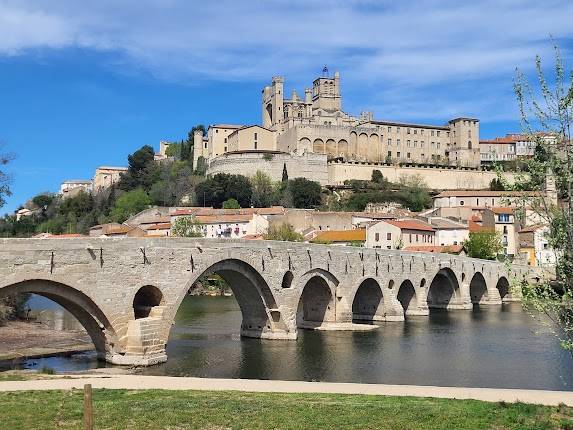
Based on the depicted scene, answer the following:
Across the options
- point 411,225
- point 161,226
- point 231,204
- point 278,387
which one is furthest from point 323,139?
point 278,387

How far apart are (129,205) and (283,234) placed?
39790 mm

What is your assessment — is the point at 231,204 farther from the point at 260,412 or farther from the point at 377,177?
the point at 260,412

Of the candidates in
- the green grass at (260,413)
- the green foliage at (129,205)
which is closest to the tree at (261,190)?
the green foliage at (129,205)

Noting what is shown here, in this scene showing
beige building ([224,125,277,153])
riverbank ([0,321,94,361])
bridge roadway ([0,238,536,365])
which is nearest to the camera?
bridge roadway ([0,238,536,365])

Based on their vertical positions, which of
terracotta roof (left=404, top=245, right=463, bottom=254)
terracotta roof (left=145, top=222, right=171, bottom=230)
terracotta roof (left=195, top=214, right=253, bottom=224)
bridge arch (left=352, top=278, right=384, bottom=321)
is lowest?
bridge arch (left=352, top=278, right=384, bottom=321)

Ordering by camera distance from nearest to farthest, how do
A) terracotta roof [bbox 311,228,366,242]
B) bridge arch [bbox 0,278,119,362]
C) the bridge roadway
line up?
Answer: bridge arch [bbox 0,278,119,362]
the bridge roadway
terracotta roof [bbox 311,228,366,242]

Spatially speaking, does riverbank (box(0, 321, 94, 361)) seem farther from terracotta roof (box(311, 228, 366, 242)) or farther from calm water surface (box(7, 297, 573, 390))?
terracotta roof (box(311, 228, 366, 242))

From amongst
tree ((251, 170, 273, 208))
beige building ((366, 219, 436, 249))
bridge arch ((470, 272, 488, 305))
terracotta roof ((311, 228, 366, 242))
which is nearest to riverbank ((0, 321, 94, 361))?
bridge arch ((470, 272, 488, 305))

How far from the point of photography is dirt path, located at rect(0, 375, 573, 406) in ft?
51.3

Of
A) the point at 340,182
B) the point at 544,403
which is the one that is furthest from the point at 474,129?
the point at 544,403

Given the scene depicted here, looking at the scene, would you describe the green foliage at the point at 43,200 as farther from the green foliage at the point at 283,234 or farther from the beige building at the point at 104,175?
the green foliage at the point at 283,234

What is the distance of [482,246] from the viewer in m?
65.6

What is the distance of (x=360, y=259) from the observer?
1553 inches

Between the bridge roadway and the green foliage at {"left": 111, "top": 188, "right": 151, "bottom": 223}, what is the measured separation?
6135cm
